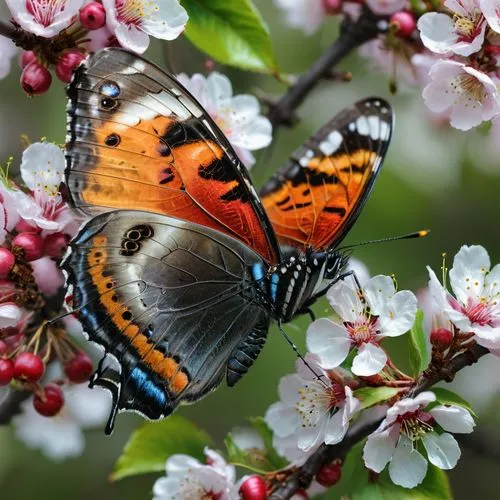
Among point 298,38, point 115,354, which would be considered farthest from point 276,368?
point 115,354

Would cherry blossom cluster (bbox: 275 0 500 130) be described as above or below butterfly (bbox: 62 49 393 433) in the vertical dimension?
above

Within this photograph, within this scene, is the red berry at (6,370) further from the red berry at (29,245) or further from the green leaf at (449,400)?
the green leaf at (449,400)

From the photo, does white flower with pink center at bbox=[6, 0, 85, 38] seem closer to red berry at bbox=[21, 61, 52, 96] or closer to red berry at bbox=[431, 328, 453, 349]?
red berry at bbox=[21, 61, 52, 96]

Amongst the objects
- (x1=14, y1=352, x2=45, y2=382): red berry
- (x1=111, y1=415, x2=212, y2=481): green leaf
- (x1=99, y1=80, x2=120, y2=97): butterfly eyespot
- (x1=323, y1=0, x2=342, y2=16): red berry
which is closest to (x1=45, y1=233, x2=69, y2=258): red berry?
(x1=14, y1=352, x2=45, y2=382): red berry

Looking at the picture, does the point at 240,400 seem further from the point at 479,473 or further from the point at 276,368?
the point at 479,473

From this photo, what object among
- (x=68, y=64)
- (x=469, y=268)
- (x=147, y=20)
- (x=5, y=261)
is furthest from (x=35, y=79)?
(x=469, y=268)
